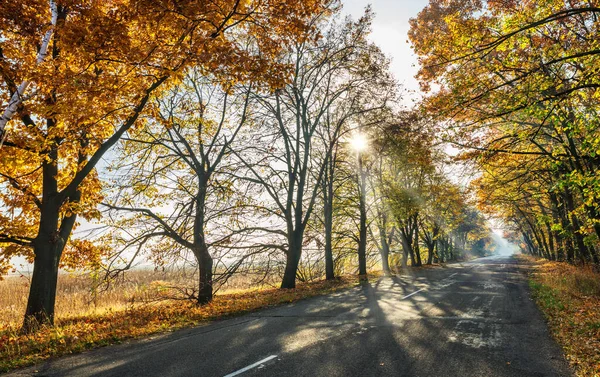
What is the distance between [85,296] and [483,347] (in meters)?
16.2

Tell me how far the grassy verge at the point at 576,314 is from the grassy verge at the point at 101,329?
27.9ft

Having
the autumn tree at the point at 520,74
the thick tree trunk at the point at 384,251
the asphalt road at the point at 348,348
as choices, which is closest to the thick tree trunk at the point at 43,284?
the asphalt road at the point at 348,348

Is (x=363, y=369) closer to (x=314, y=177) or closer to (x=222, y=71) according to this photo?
(x=222, y=71)

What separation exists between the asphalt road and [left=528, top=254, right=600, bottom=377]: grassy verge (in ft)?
0.91

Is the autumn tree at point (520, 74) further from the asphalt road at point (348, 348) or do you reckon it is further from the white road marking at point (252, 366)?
the white road marking at point (252, 366)

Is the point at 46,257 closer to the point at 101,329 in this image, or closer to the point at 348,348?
the point at 101,329

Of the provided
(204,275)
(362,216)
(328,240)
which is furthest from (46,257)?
(362,216)

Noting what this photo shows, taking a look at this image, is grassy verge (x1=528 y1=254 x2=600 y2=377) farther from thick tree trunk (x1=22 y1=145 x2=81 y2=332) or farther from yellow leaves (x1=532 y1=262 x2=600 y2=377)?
thick tree trunk (x1=22 y1=145 x2=81 y2=332)

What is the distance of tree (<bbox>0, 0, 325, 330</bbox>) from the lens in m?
7.88

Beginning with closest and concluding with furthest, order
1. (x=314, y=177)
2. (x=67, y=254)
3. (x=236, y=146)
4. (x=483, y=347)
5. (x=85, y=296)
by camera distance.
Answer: (x=483, y=347) → (x=67, y=254) → (x=85, y=296) → (x=236, y=146) → (x=314, y=177)

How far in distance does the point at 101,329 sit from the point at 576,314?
41.6 feet

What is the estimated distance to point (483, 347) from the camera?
6430mm

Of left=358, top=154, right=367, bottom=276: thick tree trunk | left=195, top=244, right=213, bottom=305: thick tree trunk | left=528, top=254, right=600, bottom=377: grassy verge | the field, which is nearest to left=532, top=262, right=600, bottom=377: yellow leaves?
left=528, top=254, right=600, bottom=377: grassy verge

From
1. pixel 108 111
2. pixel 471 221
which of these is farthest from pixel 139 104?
pixel 471 221
